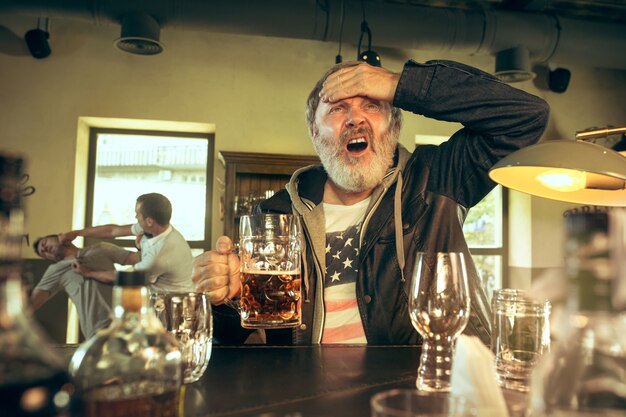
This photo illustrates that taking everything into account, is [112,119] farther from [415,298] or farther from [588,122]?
[588,122]

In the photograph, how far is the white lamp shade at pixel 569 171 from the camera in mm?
1072

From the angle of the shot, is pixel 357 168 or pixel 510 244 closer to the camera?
pixel 357 168

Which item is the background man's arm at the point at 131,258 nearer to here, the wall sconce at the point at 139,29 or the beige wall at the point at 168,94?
the beige wall at the point at 168,94

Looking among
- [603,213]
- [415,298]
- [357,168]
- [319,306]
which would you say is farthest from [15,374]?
[357,168]

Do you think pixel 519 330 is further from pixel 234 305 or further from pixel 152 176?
pixel 152 176

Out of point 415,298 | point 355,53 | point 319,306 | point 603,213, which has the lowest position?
point 319,306

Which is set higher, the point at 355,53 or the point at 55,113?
the point at 355,53

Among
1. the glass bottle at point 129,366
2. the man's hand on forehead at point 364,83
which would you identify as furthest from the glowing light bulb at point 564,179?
the glass bottle at point 129,366

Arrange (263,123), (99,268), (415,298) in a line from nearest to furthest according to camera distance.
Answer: (415,298)
(99,268)
(263,123)

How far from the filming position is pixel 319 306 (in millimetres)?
1841

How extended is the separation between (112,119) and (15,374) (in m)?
4.23

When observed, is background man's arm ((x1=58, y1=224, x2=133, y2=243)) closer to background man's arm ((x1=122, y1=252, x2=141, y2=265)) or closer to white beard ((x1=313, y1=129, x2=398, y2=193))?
background man's arm ((x1=122, y1=252, x2=141, y2=265))

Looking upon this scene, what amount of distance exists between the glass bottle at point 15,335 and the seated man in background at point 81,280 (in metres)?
3.50

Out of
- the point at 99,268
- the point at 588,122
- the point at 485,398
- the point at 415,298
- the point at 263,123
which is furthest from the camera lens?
the point at 588,122
